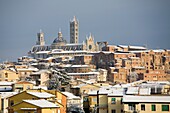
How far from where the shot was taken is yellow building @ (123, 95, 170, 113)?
2505 cm

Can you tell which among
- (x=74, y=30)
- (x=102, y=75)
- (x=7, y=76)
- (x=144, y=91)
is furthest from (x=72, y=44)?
(x=144, y=91)

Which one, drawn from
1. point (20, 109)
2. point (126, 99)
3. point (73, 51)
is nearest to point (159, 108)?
point (126, 99)

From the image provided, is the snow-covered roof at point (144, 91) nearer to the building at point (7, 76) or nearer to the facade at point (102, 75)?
the building at point (7, 76)

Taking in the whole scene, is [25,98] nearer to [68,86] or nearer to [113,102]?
[113,102]

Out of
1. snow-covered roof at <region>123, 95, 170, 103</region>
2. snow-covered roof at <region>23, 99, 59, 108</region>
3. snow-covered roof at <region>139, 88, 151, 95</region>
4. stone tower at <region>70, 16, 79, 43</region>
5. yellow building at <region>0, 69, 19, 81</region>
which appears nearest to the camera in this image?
snow-covered roof at <region>23, 99, 59, 108</region>

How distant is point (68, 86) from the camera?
152ft

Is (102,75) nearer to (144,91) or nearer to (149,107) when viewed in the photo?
(144,91)

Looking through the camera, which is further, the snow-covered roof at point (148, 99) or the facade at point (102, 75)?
the facade at point (102, 75)

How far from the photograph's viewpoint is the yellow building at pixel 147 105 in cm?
2505

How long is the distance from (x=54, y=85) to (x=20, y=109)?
1902 centimetres

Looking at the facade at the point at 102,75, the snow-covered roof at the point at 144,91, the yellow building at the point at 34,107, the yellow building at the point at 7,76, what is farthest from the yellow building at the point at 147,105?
the facade at the point at 102,75

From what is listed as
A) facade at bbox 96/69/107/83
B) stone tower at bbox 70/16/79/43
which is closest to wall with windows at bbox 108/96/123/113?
facade at bbox 96/69/107/83

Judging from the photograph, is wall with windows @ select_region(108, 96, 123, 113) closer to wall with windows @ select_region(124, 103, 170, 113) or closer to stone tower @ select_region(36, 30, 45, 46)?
wall with windows @ select_region(124, 103, 170, 113)

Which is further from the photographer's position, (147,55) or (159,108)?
(147,55)
